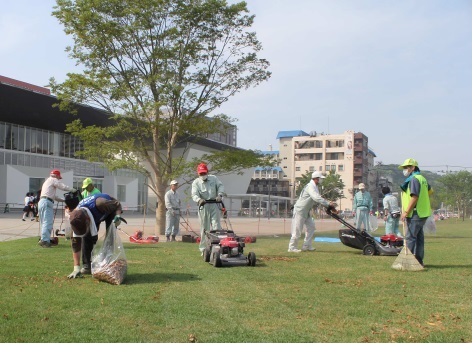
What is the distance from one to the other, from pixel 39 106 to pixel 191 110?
29.9 metres

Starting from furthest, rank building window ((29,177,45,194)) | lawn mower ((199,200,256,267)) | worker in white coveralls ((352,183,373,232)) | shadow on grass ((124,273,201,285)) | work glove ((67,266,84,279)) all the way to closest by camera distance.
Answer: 1. building window ((29,177,45,194))
2. worker in white coveralls ((352,183,373,232))
3. lawn mower ((199,200,256,267))
4. work glove ((67,266,84,279))
5. shadow on grass ((124,273,201,285))

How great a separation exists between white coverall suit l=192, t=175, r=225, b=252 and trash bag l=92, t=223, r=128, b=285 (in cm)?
313

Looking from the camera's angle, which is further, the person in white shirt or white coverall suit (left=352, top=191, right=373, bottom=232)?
white coverall suit (left=352, top=191, right=373, bottom=232)

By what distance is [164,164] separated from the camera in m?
19.0

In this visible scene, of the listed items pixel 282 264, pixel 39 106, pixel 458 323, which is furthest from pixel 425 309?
pixel 39 106

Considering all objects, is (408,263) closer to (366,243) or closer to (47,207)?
(366,243)

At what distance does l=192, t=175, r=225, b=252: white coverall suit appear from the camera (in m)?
10.7

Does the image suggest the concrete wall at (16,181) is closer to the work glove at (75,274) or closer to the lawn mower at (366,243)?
the lawn mower at (366,243)

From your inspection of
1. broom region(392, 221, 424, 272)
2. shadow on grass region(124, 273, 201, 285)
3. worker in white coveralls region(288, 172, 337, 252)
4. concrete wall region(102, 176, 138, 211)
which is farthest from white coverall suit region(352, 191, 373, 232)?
concrete wall region(102, 176, 138, 211)

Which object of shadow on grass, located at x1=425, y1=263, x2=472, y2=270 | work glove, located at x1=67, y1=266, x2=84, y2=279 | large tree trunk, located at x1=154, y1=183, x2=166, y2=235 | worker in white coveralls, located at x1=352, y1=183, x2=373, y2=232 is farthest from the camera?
large tree trunk, located at x1=154, y1=183, x2=166, y2=235

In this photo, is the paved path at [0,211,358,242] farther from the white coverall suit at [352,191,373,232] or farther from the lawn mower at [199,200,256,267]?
the white coverall suit at [352,191,373,232]

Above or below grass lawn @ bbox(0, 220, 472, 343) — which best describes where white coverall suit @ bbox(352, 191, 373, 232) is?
above

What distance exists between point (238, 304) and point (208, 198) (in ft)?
17.4

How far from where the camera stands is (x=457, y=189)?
82.6 metres
